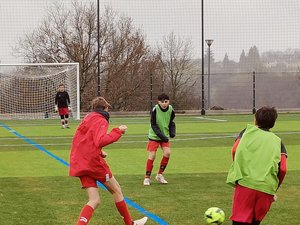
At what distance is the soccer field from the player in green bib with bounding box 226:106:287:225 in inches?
89.9

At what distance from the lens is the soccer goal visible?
116ft

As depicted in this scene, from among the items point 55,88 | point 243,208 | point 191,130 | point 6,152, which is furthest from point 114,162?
point 55,88

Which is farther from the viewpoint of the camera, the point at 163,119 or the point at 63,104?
the point at 63,104

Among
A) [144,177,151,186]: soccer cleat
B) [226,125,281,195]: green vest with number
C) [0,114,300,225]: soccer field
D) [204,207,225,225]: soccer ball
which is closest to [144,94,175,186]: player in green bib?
[144,177,151,186]: soccer cleat

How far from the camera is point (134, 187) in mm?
10812

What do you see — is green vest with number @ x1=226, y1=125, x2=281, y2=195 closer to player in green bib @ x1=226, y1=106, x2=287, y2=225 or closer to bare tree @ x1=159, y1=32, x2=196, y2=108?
player in green bib @ x1=226, y1=106, x2=287, y2=225

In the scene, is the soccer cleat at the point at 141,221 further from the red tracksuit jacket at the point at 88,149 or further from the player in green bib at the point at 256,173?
the player in green bib at the point at 256,173

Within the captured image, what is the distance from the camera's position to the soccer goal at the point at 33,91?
35.4m

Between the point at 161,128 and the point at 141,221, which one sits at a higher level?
the point at 161,128

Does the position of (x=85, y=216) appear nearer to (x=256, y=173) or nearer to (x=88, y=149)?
(x=88, y=149)

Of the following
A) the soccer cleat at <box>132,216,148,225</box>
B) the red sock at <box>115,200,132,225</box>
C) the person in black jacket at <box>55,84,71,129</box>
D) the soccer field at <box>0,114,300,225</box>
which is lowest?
the soccer field at <box>0,114,300,225</box>

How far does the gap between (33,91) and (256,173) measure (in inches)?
1229

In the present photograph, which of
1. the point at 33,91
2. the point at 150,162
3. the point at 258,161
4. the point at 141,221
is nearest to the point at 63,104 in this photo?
the point at 33,91

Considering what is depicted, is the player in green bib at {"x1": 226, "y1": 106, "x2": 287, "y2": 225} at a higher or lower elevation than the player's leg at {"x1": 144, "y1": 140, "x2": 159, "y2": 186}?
higher
